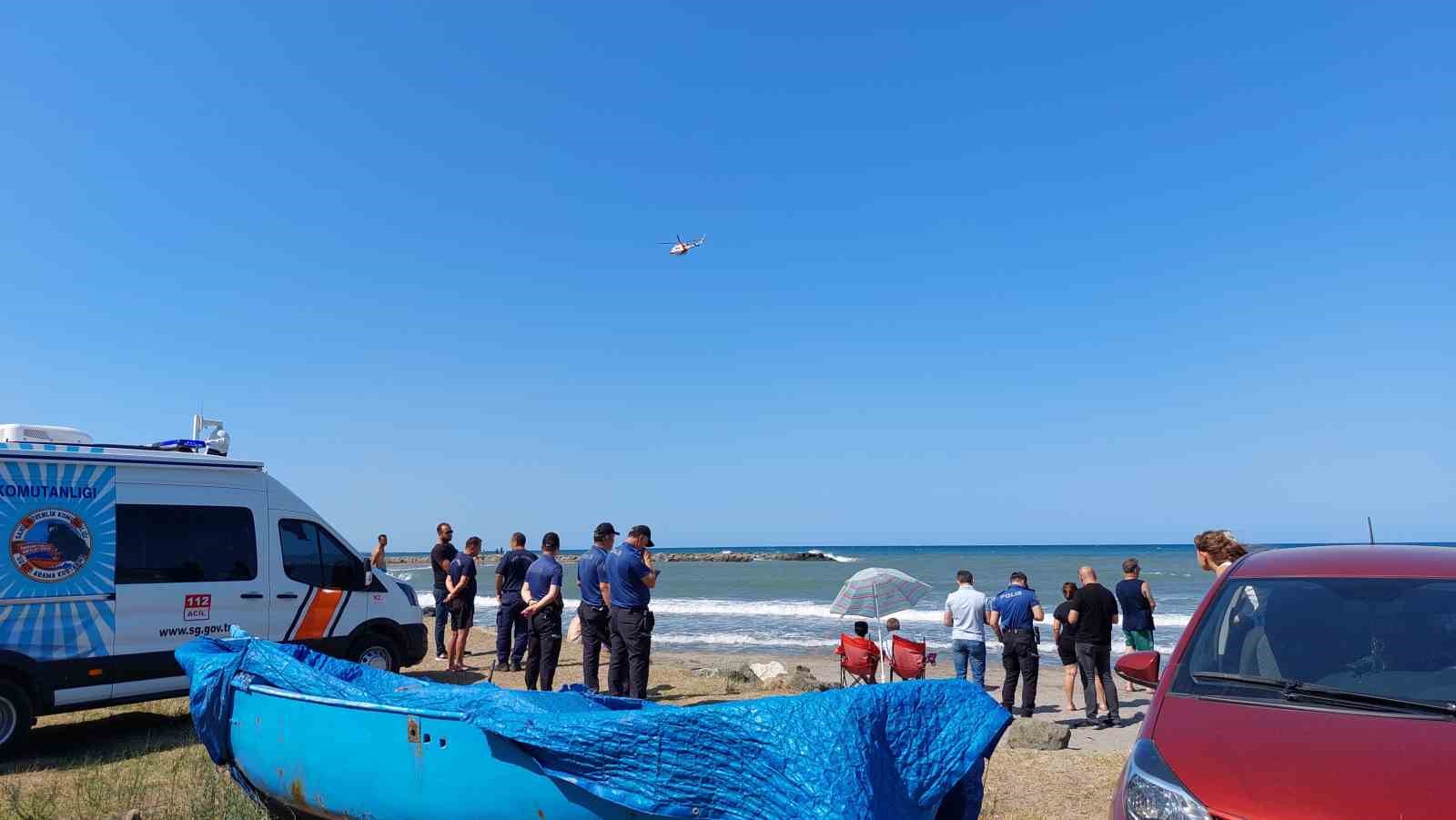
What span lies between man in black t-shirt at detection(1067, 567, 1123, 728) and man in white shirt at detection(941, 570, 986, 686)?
1.08 m

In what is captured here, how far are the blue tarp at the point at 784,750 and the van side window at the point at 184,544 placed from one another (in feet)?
17.2

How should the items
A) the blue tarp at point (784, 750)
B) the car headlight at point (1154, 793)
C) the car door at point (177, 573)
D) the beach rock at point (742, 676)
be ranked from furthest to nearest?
the beach rock at point (742, 676)
the car door at point (177, 573)
the blue tarp at point (784, 750)
the car headlight at point (1154, 793)

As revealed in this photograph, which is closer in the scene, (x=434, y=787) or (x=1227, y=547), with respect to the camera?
(x=434, y=787)

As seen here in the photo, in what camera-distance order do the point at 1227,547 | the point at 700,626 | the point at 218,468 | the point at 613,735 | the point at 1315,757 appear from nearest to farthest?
the point at 1315,757 → the point at 613,735 → the point at 1227,547 → the point at 218,468 → the point at 700,626

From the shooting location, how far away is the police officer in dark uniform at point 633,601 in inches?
338

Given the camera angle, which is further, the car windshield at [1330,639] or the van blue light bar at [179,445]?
the van blue light bar at [179,445]

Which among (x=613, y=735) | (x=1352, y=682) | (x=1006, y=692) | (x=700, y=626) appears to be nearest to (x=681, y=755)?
(x=613, y=735)

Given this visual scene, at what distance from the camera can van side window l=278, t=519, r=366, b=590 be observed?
29.2ft

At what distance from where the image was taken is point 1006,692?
11.0m

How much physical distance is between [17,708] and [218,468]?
2448 mm

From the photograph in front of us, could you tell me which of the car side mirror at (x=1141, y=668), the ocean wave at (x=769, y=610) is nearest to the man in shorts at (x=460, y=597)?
the car side mirror at (x=1141, y=668)

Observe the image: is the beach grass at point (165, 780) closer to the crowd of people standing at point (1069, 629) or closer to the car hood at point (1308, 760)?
the crowd of people standing at point (1069, 629)

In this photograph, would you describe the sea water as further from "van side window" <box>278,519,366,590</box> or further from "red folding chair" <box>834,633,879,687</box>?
"red folding chair" <box>834,633,879,687</box>

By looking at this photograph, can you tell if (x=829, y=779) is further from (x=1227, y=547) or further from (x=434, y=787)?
(x=1227, y=547)
